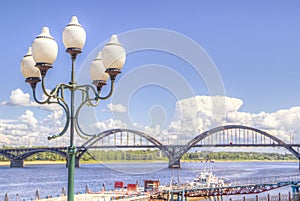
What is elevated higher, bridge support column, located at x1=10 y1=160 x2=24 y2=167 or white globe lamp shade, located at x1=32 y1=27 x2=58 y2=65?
white globe lamp shade, located at x1=32 y1=27 x2=58 y2=65

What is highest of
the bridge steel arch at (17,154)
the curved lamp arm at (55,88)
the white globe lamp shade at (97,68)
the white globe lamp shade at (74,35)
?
the white globe lamp shade at (74,35)

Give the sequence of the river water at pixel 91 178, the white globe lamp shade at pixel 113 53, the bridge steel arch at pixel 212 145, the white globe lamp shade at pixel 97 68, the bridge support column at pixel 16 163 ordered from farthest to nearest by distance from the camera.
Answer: the bridge support column at pixel 16 163
the bridge steel arch at pixel 212 145
the river water at pixel 91 178
the white globe lamp shade at pixel 97 68
the white globe lamp shade at pixel 113 53

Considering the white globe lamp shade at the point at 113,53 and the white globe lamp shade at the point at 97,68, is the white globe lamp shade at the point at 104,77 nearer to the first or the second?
the white globe lamp shade at the point at 97,68

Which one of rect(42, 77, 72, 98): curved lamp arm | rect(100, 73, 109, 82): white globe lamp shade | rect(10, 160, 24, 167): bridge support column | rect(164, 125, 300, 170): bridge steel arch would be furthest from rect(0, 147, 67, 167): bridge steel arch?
rect(42, 77, 72, 98): curved lamp arm

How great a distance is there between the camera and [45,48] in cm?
599

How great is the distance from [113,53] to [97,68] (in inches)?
23.5

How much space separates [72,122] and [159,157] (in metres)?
91.7

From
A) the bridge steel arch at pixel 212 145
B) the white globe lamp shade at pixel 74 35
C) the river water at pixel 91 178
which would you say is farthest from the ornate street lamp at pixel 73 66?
the bridge steel arch at pixel 212 145

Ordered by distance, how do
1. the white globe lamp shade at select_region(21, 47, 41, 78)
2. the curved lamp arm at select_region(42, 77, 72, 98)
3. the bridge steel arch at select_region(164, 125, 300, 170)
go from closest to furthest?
the curved lamp arm at select_region(42, 77, 72, 98) → the white globe lamp shade at select_region(21, 47, 41, 78) → the bridge steel arch at select_region(164, 125, 300, 170)

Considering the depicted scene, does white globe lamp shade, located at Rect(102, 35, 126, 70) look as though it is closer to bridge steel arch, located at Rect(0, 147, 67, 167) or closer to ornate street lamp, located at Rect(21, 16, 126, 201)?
ornate street lamp, located at Rect(21, 16, 126, 201)

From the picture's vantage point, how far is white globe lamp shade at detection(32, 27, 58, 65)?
5.98 meters

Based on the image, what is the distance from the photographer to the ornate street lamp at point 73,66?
6.07m

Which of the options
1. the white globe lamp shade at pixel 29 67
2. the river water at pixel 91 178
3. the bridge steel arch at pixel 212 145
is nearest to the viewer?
the white globe lamp shade at pixel 29 67

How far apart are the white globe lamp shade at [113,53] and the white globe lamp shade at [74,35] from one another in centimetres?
39
